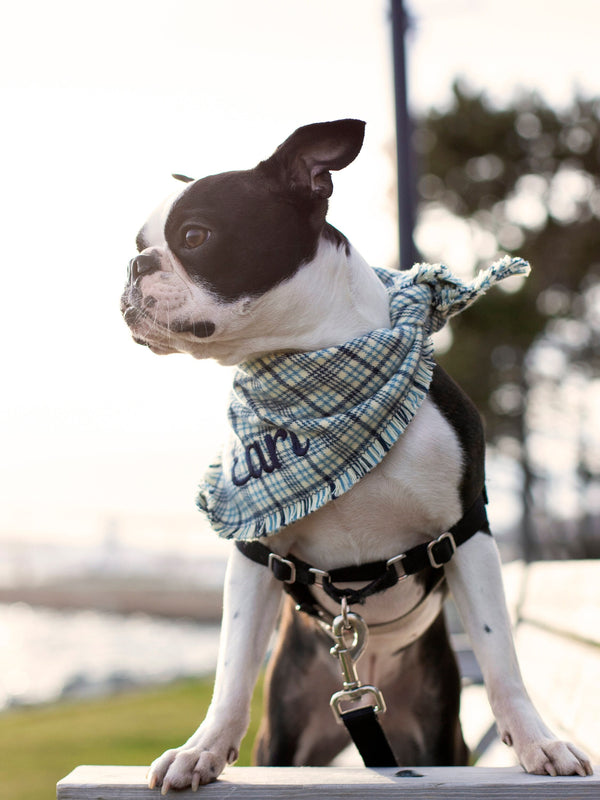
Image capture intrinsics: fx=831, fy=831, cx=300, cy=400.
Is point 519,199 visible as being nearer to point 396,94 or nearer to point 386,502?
point 396,94

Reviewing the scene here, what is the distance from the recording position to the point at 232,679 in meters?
1.76

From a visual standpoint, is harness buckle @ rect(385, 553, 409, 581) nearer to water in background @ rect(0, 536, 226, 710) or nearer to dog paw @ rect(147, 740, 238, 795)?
dog paw @ rect(147, 740, 238, 795)

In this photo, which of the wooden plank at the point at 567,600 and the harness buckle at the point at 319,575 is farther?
the wooden plank at the point at 567,600

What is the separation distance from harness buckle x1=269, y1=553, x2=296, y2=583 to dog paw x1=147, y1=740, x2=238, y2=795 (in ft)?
1.18

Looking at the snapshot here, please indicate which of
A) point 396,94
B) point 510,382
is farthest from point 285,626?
point 510,382

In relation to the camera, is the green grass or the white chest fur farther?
the green grass

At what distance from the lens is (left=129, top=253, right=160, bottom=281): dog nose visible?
5.83ft

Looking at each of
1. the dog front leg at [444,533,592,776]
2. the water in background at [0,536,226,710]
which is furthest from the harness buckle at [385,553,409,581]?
the water in background at [0,536,226,710]

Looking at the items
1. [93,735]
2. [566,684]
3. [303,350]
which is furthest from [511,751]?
[93,735]

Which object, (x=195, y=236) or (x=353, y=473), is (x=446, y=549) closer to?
(x=353, y=473)

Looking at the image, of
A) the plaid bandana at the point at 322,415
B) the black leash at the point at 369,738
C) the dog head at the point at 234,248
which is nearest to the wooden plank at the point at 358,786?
the black leash at the point at 369,738

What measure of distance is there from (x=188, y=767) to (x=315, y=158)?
1.26 meters

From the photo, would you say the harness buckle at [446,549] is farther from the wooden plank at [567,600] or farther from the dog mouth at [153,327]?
the wooden plank at [567,600]

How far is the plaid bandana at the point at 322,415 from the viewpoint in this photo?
173 cm
